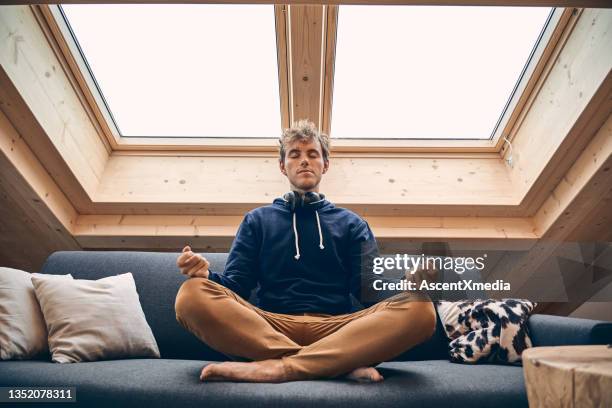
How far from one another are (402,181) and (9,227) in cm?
223

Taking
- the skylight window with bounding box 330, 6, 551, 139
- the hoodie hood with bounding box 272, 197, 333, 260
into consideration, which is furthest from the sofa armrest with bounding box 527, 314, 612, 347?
the skylight window with bounding box 330, 6, 551, 139

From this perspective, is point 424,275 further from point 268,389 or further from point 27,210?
point 27,210

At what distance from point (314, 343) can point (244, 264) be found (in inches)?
23.6

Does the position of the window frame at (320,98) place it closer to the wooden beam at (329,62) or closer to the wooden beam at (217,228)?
the wooden beam at (329,62)

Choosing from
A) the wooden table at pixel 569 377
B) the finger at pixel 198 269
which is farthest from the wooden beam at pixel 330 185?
the wooden table at pixel 569 377

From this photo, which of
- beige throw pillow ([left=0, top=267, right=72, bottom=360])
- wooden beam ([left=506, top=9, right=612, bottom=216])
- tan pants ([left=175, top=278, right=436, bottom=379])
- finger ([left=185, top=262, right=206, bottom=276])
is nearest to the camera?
tan pants ([left=175, top=278, right=436, bottom=379])

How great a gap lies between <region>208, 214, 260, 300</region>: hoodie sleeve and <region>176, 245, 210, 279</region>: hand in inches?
11.7

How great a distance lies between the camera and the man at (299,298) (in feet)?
4.09

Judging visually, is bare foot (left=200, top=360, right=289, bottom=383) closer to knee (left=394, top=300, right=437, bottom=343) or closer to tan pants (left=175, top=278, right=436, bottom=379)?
tan pants (left=175, top=278, right=436, bottom=379)

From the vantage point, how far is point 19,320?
1570mm

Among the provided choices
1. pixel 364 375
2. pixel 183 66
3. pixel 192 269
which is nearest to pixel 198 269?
pixel 192 269

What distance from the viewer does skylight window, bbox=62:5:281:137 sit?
2.21m

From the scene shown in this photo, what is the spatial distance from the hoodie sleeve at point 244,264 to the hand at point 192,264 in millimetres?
298

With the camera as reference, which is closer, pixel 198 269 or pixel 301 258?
pixel 198 269
